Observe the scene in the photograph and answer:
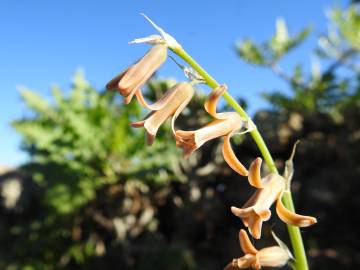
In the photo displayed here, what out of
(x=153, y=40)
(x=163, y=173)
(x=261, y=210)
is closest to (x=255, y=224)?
(x=261, y=210)

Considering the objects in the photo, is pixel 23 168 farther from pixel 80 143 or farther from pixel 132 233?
pixel 132 233

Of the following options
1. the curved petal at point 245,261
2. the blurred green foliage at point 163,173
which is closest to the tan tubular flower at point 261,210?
the curved petal at point 245,261

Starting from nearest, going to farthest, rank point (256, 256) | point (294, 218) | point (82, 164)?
1. point (294, 218)
2. point (256, 256)
3. point (82, 164)

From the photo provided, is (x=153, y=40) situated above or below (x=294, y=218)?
above

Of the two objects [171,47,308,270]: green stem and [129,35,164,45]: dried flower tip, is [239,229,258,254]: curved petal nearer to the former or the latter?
[171,47,308,270]: green stem

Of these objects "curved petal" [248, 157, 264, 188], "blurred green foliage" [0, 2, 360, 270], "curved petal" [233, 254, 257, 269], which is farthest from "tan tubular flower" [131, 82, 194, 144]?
"blurred green foliage" [0, 2, 360, 270]

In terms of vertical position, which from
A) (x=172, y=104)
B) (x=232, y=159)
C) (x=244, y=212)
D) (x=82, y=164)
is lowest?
(x=244, y=212)

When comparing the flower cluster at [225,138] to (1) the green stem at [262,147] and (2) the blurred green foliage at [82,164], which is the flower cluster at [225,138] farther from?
(2) the blurred green foliage at [82,164]

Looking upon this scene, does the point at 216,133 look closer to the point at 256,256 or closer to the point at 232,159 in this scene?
the point at 232,159
